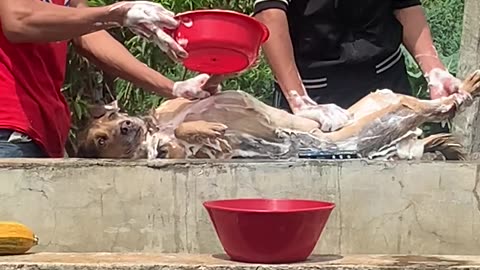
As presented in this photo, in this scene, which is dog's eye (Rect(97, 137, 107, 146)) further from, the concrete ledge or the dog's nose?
the concrete ledge

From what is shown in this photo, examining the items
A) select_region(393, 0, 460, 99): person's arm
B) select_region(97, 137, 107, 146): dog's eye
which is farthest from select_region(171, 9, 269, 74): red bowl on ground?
select_region(393, 0, 460, 99): person's arm

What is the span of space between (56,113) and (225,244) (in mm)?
650

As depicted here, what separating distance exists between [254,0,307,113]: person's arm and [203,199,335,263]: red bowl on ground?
2.21 feet

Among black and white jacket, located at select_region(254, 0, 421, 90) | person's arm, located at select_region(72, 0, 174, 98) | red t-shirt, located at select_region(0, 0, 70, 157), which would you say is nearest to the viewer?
red t-shirt, located at select_region(0, 0, 70, 157)

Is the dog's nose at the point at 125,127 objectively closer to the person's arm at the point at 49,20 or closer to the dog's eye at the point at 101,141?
the dog's eye at the point at 101,141

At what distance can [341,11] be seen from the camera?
87.7 inches

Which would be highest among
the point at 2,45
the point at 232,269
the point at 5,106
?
the point at 2,45

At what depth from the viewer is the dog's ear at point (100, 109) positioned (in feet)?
6.51

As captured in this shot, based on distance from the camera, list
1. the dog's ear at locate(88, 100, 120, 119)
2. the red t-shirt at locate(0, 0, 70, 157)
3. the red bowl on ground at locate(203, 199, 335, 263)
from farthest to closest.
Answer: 1. the dog's ear at locate(88, 100, 120, 119)
2. the red t-shirt at locate(0, 0, 70, 157)
3. the red bowl on ground at locate(203, 199, 335, 263)

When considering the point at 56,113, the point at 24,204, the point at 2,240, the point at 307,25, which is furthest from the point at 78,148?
the point at 307,25

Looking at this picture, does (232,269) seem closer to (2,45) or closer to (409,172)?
(409,172)

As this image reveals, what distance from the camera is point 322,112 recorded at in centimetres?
204

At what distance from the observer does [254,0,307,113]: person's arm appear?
2135mm

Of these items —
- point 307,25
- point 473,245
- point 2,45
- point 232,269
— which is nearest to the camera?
point 232,269
